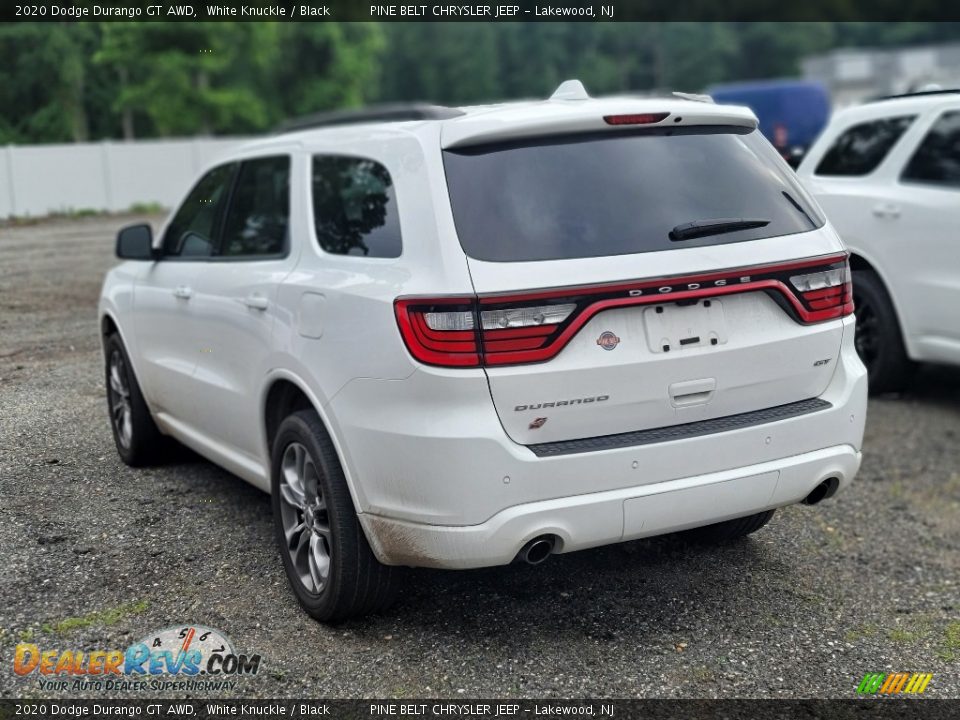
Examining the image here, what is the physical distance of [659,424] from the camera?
3838 millimetres

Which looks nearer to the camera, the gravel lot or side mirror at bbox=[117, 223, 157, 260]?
the gravel lot

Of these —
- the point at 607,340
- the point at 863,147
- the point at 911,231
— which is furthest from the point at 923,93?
the point at 607,340

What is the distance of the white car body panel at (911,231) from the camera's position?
7.33 metres

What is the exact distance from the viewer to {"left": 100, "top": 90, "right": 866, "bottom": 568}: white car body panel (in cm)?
362

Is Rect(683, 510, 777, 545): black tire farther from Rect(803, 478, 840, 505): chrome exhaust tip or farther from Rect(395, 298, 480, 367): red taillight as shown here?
Rect(395, 298, 480, 367): red taillight

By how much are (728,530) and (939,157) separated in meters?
3.74

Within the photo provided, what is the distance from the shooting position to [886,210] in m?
7.63

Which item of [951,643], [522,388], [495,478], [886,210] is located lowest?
[951,643]

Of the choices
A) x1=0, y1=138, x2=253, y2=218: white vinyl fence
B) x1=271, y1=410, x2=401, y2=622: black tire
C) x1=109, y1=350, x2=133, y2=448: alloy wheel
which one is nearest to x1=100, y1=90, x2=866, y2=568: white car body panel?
x1=271, y1=410, x2=401, y2=622: black tire

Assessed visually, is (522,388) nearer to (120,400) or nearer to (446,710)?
(446,710)

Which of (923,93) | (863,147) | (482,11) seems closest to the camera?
(923,93)

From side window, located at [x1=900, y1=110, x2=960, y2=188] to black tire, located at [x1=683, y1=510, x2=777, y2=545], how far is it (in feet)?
11.3

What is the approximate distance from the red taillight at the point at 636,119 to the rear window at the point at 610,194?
4 centimetres

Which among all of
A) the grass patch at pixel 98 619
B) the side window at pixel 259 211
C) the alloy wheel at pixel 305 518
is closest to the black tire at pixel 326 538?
the alloy wheel at pixel 305 518
